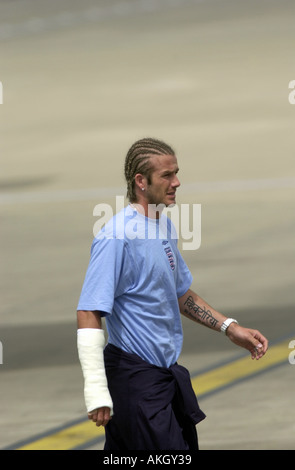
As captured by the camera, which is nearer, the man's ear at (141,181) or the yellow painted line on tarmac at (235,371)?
the man's ear at (141,181)

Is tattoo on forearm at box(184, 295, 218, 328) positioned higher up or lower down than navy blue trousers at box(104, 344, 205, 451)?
higher up

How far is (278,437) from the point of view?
5109 millimetres

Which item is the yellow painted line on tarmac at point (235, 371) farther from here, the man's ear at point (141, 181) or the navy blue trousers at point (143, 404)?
the man's ear at point (141, 181)

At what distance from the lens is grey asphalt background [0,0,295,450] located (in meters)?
5.88

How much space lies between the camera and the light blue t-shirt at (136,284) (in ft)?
11.4

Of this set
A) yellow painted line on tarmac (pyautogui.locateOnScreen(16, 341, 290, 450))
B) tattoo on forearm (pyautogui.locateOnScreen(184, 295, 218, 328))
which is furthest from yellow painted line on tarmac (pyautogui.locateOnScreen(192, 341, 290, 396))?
tattoo on forearm (pyautogui.locateOnScreen(184, 295, 218, 328))

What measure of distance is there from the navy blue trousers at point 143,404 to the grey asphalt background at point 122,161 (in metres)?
1.48

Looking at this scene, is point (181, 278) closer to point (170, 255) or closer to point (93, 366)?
point (170, 255)

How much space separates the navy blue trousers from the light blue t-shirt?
0.18 ft

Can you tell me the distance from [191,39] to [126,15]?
2326mm
